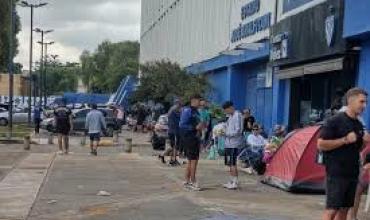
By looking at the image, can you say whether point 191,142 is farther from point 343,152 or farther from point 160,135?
point 160,135

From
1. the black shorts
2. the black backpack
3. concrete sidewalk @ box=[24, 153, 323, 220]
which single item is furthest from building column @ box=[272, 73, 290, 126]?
the black shorts

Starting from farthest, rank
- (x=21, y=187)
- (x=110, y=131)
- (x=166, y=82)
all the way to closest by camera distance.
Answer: (x=166, y=82)
(x=110, y=131)
(x=21, y=187)

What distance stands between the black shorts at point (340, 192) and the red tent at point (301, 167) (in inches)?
260

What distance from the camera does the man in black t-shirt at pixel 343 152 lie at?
8.46 meters

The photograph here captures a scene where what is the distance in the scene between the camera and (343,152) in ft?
27.9

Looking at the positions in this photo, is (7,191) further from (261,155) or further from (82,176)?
(261,155)

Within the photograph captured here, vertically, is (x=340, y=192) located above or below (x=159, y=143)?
above

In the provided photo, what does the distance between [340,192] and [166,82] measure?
35315 mm

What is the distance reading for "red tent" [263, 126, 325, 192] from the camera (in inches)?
605

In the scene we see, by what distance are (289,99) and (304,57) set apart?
11.0 ft

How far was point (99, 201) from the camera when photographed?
13.4 m

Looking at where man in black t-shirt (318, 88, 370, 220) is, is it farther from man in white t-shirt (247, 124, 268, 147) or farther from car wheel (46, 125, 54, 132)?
car wheel (46, 125, 54, 132)

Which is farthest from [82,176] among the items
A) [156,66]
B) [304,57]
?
[156,66]

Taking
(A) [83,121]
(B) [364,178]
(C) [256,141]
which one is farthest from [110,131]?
(B) [364,178]
